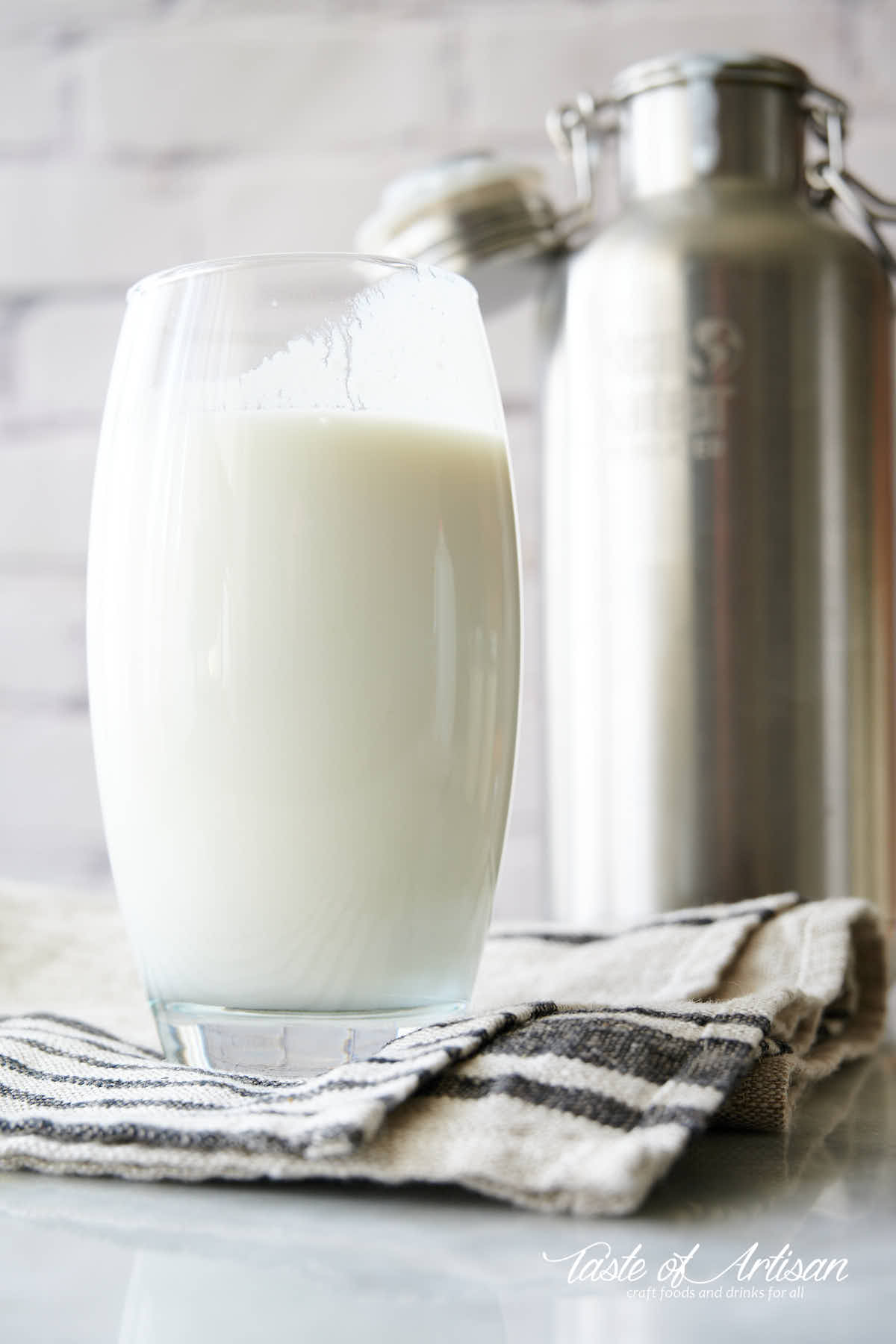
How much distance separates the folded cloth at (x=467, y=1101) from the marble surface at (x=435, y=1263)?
0.03 ft

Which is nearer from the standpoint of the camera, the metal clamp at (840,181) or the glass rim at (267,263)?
the glass rim at (267,263)

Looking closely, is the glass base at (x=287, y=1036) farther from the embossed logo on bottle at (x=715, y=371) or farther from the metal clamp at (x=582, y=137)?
the metal clamp at (x=582, y=137)

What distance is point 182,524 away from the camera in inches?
19.4

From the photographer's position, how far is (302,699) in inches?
18.9

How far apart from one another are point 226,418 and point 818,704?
383 mm

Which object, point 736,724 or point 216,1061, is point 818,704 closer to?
point 736,724

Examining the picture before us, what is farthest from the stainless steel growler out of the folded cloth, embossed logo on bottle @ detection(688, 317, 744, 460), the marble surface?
the marble surface

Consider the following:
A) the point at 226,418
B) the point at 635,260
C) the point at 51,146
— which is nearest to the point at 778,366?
the point at 635,260

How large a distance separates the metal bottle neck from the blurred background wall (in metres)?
0.35

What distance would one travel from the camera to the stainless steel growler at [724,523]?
30.0 inches

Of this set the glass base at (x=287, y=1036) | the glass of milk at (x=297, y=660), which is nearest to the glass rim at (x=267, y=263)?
the glass of milk at (x=297, y=660)

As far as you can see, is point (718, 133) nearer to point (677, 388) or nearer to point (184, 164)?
point (677, 388)

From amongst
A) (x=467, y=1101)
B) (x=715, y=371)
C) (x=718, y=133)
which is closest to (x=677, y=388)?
(x=715, y=371)

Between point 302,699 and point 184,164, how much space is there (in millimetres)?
842
